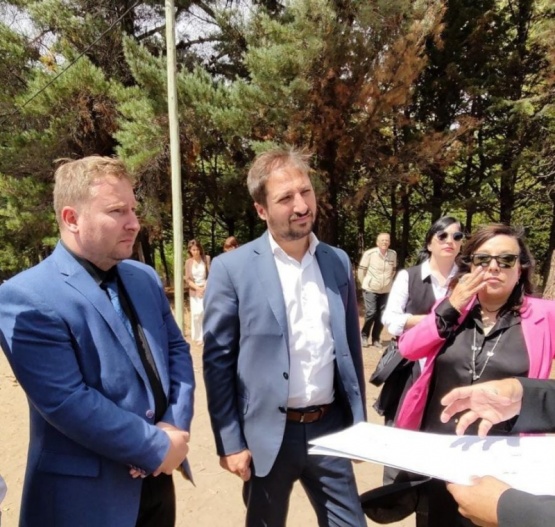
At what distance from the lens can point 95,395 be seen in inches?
54.8

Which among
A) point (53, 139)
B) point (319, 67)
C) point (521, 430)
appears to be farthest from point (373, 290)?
point (53, 139)

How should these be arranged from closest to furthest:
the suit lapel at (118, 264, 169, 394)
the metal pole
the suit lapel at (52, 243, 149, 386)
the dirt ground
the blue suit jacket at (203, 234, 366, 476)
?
the suit lapel at (52, 243, 149, 386) < the suit lapel at (118, 264, 169, 394) < the blue suit jacket at (203, 234, 366, 476) < the dirt ground < the metal pole

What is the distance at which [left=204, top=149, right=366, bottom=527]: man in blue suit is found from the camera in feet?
5.83

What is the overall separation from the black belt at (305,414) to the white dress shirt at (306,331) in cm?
2

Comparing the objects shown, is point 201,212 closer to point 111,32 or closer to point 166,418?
point 111,32

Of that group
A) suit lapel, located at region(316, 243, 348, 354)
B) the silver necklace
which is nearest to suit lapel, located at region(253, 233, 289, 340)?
suit lapel, located at region(316, 243, 348, 354)

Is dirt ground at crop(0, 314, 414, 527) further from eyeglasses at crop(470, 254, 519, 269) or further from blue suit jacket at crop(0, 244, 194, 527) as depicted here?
eyeglasses at crop(470, 254, 519, 269)

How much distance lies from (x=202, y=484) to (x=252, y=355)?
1.84m

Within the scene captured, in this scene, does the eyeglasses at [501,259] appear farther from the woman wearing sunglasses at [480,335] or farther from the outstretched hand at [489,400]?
the outstretched hand at [489,400]

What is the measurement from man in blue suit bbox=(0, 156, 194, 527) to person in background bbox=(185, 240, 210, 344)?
17.8 feet

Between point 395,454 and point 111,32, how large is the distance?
36.9 ft

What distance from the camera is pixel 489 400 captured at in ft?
4.66

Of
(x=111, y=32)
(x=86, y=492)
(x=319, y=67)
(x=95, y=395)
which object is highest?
(x=111, y=32)

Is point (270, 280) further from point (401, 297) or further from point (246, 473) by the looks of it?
point (401, 297)
